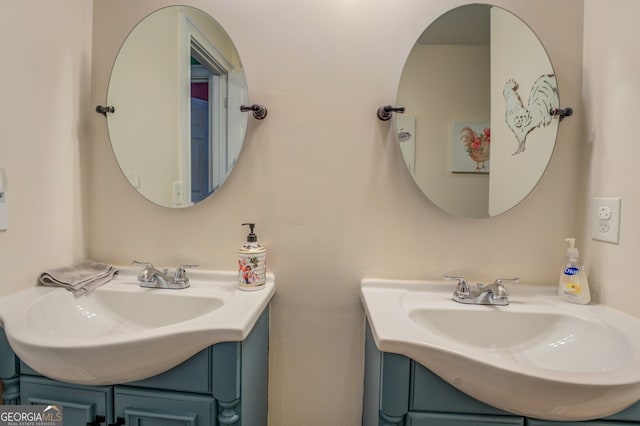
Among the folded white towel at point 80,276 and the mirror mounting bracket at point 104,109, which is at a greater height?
the mirror mounting bracket at point 104,109

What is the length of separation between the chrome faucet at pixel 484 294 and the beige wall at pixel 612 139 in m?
0.25

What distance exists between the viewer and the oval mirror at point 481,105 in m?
0.95

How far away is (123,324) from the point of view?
3.04 feet

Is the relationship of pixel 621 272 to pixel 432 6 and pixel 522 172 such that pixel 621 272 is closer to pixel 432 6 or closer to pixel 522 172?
pixel 522 172

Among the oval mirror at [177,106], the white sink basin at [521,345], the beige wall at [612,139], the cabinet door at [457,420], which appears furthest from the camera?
the oval mirror at [177,106]

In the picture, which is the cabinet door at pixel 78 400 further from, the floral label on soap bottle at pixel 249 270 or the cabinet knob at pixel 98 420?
the floral label on soap bottle at pixel 249 270

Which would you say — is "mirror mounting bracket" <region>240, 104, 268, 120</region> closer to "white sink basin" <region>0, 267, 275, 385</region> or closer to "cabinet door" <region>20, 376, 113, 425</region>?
"white sink basin" <region>0, 267, 275, 385</region>

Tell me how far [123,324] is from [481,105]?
1.33 meters

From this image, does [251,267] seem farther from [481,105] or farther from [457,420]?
[481,105]

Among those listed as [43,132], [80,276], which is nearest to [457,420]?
[80,276]

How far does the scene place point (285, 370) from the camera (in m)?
1.03

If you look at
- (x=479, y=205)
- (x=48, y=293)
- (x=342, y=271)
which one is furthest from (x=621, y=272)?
(x=48, y=293)

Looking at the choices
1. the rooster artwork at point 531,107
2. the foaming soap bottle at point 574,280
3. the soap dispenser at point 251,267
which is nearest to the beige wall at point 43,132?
the soap dispenser at point 251,267

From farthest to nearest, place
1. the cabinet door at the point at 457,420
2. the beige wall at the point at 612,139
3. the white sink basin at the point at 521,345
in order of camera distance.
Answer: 1. the beige wall at the point at 612,139
2. the cabinet door at the point at 457,420
3. the white sink basin at the point at 521,345
